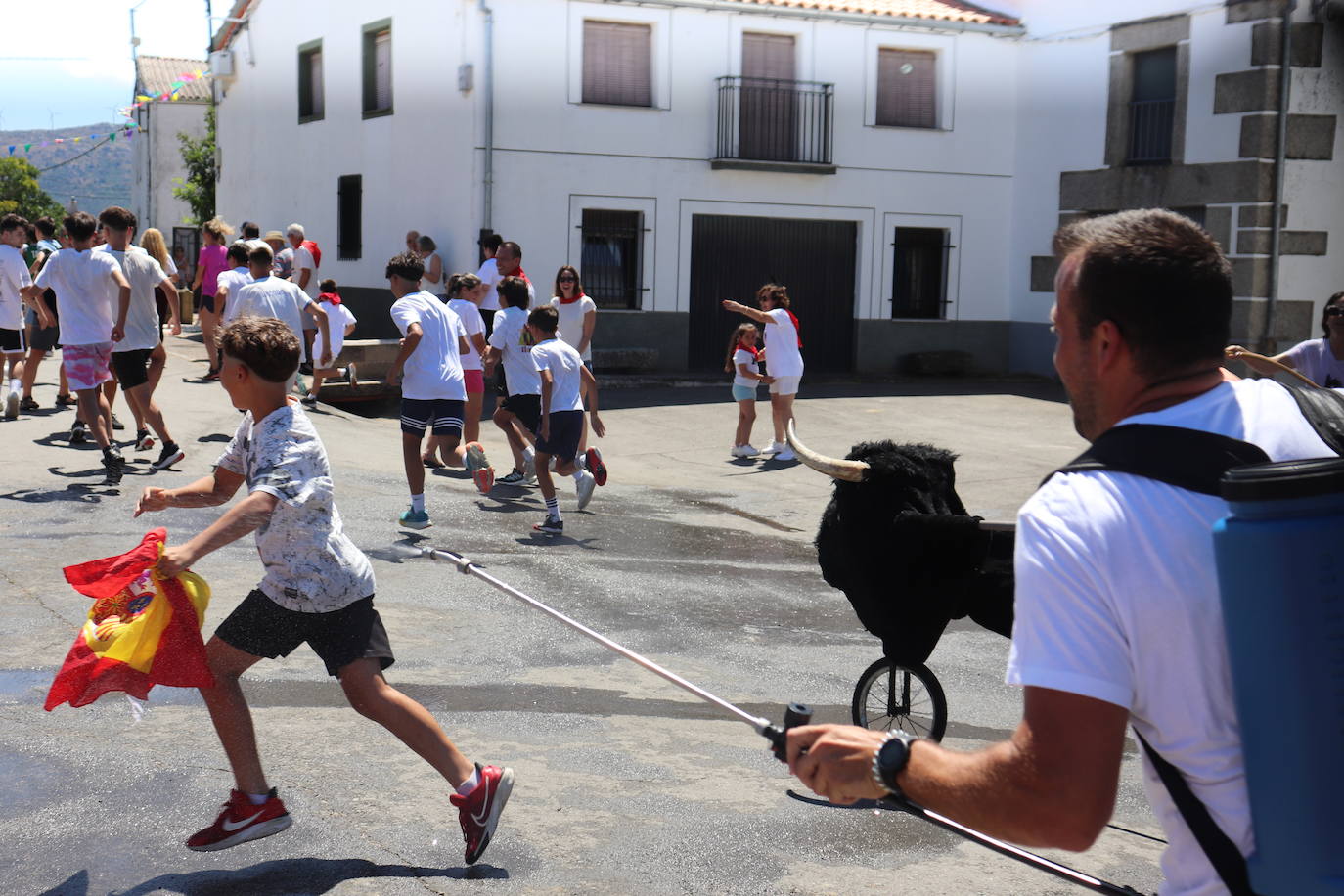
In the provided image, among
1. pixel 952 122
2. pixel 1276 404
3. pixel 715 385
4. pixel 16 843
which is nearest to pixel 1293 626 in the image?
pixel 1276 404

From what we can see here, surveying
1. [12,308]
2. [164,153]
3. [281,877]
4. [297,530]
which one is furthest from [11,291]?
[164,153]

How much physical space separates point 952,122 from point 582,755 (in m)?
18.5

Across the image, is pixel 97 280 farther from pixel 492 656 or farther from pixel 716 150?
pixel 716 150

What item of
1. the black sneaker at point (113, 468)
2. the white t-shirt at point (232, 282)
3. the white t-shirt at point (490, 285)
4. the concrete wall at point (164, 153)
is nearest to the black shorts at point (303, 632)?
the black sneaker at point (113, 468)

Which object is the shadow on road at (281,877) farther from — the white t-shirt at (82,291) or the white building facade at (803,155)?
the white building facade at (803,155)

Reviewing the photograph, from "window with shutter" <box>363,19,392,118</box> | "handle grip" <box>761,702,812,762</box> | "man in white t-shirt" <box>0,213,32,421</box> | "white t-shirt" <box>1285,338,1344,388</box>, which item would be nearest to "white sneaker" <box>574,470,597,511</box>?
"white t-shirt" <box>1285,338,1344,388</box>

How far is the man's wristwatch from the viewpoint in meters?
1.98

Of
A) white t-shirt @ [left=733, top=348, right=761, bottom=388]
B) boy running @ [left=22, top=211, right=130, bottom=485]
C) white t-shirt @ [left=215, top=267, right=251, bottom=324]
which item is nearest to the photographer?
boy running @ [left=22, top=211, right=130, bottom=485]

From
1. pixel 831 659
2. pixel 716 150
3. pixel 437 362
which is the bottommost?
pixel 831 659

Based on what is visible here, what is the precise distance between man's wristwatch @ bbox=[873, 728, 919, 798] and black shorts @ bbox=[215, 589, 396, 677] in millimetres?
2343

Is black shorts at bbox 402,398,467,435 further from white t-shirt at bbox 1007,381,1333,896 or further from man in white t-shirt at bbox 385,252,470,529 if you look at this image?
white t-shirt at bbox 1007,381,1333,896

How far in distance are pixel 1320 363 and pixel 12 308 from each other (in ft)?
34.1

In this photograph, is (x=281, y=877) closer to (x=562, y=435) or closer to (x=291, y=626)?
(x=291, y=626)

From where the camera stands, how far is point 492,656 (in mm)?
6258
